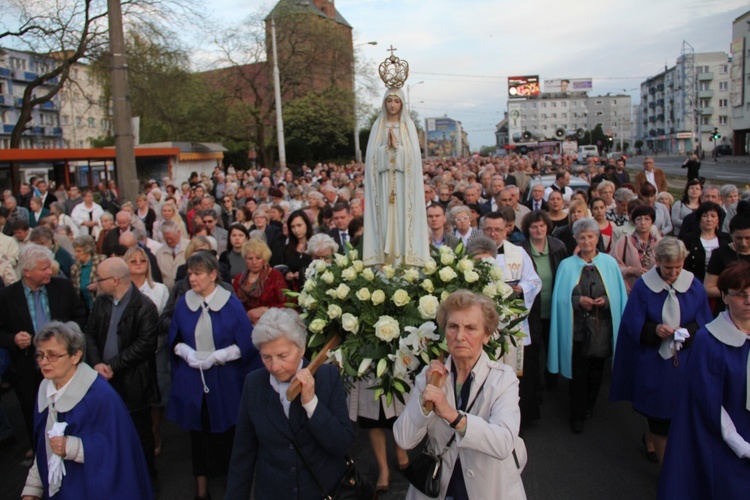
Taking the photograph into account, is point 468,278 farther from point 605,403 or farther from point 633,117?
point 633,117

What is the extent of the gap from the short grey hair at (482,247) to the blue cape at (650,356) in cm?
118

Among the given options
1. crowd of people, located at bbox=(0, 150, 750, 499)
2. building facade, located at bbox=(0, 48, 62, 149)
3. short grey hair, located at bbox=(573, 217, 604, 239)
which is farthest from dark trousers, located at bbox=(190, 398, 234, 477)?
building facade, located at bbox=(0, 48, 62, 149)

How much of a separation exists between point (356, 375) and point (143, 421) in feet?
6.29

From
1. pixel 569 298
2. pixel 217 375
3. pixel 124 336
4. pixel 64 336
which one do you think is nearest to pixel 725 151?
pixel 569 298

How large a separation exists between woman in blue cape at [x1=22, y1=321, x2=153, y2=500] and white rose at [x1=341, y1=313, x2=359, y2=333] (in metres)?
1.55

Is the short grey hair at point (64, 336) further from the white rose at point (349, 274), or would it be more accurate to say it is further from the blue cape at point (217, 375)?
the white rose at point (349, 274)

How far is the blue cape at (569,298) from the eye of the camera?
609 centimetres

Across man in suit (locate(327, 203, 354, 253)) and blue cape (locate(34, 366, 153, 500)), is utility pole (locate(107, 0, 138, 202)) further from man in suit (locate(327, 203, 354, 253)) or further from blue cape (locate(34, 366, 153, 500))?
blue cape (locate(34, 366, 153, 500))

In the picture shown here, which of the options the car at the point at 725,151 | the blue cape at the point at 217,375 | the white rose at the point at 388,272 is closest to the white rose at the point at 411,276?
the white rose at the point at 388,272

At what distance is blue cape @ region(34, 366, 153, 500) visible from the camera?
3830 mm

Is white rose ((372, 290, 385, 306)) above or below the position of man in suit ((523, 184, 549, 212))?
below

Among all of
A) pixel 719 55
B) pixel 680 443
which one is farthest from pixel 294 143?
pixel 719 55

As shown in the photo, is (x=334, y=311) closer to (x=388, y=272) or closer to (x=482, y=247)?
(x=388, y=272)

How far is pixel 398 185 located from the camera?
562 cm
